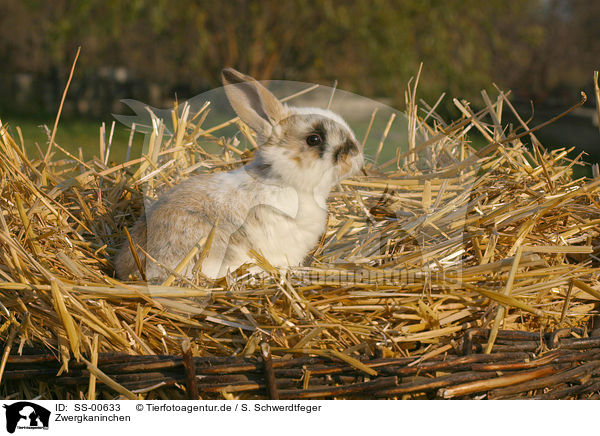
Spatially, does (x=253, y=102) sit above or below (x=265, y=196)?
above

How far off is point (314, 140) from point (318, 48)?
695 centimetres

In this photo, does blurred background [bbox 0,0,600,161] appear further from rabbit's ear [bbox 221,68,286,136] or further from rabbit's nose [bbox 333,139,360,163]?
rabbit's ear [bbox 221,68,286,136]

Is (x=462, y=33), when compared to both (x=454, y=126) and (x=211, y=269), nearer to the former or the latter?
(x=454, y=126)

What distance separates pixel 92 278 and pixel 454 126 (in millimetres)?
1844

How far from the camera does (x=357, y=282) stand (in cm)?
195

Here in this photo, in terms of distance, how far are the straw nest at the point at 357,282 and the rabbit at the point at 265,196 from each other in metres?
0.15

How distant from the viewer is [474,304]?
76.4 inches

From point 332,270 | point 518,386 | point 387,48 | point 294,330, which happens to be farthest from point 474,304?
point 387,48

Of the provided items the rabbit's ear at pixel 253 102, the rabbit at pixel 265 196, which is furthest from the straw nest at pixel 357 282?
the rabbit's ear at pixel 253 102

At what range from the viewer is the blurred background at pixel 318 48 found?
855cm
